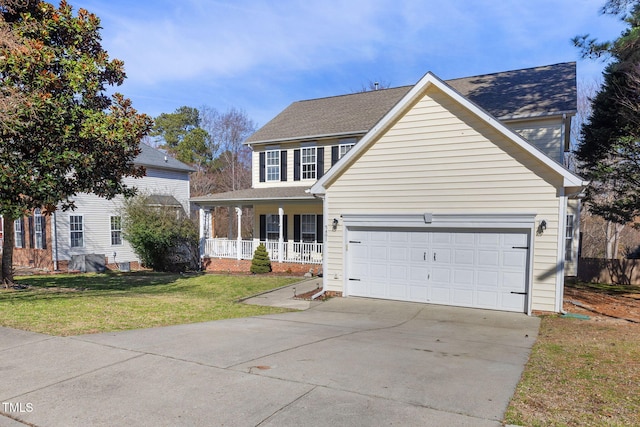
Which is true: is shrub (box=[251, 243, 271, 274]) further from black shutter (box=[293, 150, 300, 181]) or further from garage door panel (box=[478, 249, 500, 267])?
garage door panel (box=[478, 249, 500, 267])

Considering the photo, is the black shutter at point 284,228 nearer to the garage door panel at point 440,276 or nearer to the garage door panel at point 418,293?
the garage door panel at point 418,293

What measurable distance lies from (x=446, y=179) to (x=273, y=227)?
11.3m

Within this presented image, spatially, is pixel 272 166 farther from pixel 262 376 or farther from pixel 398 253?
pixel 262 376

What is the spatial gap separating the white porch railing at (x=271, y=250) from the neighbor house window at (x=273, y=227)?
109 cm

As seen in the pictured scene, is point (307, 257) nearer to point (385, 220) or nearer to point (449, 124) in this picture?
point (385, 220)

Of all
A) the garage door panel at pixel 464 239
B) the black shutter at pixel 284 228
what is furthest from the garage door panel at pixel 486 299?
the black shutter at pixel 284 228

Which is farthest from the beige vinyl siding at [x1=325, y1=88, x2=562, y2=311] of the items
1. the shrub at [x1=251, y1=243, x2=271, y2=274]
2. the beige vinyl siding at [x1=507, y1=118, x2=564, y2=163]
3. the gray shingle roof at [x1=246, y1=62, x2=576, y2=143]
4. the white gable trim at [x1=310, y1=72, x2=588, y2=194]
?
the shrub at [x1=251, y1=243, x2=271, y2=274]

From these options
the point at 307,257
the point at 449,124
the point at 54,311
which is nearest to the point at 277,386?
the point at 54,311

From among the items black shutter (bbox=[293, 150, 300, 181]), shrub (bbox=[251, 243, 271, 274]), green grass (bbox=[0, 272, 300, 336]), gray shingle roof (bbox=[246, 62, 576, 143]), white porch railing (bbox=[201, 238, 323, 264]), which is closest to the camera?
green grass (bbox=[0, 272, 300, 336])

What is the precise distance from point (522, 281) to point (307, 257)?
9.76m

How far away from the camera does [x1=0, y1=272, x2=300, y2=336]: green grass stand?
25.8ft

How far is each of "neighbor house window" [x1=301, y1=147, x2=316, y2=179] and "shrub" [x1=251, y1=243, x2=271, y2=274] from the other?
4130mm

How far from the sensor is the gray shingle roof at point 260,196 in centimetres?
1769

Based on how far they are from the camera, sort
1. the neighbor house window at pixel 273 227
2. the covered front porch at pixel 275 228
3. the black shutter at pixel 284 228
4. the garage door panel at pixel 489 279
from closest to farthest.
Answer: the garage door panel at pixel 489 279
the covered front porch at pixel 275 228
the black shutter at pixel 284 228
the neighbor house window at pixel 273 227
